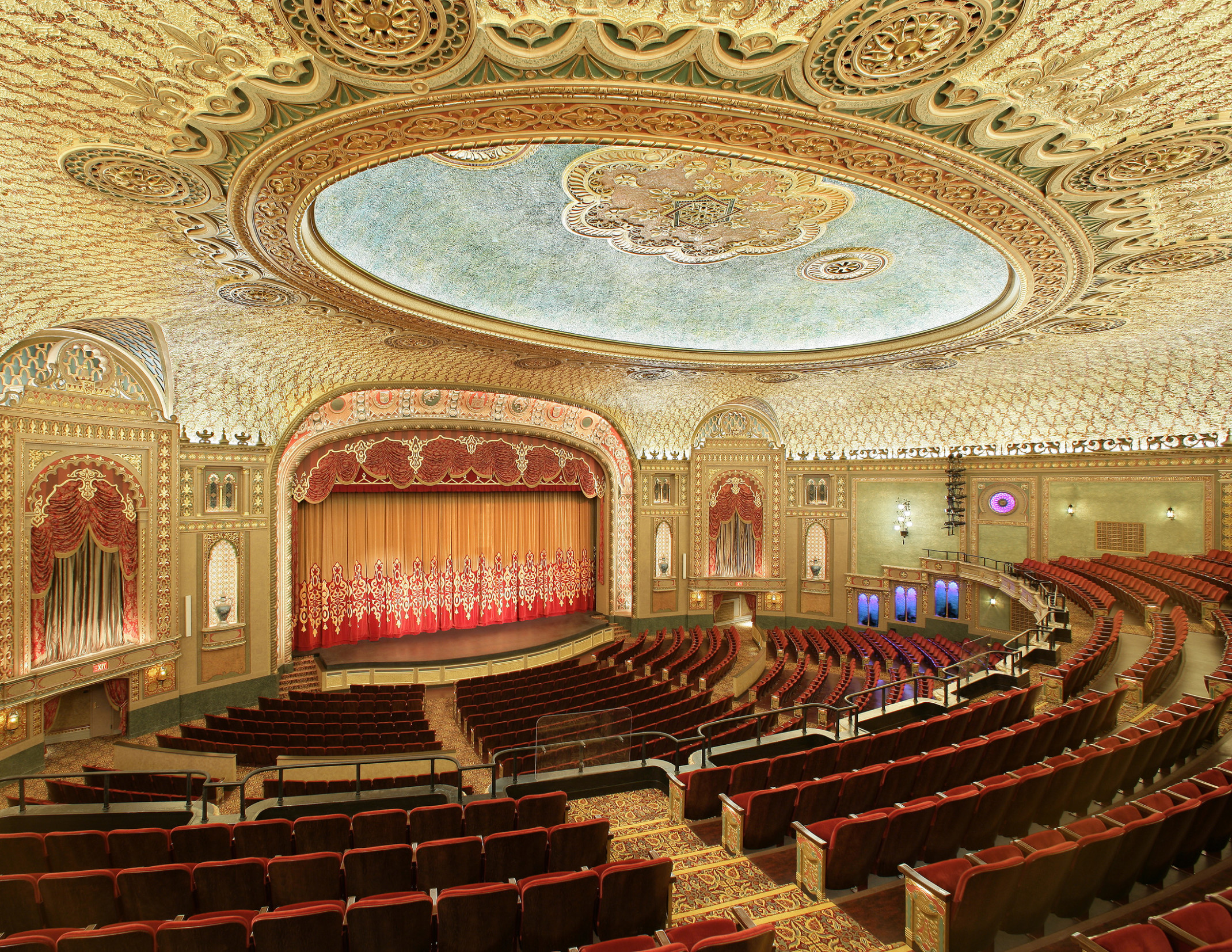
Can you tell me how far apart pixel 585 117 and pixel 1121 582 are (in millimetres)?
15504

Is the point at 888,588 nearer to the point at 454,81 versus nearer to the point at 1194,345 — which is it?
the point at 1194,345

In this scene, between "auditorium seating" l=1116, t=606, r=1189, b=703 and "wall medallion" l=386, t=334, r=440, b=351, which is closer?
"auditorium seating" l=1116, t=606, r=1189, b=703

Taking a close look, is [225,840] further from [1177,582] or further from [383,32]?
[1177,582]

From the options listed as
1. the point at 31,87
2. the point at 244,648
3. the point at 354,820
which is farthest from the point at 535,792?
the point at 244,648

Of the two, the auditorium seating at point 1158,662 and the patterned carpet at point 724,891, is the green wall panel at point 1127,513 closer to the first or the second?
the auditorium seating at point 1158,662

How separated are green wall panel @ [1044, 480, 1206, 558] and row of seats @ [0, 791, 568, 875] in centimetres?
1860

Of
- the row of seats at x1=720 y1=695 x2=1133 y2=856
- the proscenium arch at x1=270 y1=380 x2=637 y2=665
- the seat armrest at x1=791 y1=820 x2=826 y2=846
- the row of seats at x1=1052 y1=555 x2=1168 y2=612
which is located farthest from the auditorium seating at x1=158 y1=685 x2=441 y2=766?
the row of seats at x1=1052 y1=555 x2=1168 y2=612

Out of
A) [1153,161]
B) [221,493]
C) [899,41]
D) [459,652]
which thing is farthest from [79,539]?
[1153,161]

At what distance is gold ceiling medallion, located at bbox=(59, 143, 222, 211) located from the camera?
5000mm

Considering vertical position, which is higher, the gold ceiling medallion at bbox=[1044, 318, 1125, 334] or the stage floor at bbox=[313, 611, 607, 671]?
the gold ceiling medallion at bbox=[1044, 318, 1125, 334]

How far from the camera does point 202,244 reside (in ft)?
23.3

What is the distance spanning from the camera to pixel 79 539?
1041 centimetres

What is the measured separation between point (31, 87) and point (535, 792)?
736 cm

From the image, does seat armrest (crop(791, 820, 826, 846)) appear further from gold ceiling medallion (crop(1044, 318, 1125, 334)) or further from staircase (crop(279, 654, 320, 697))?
staircase (crop(279, 654, 320, 697))
